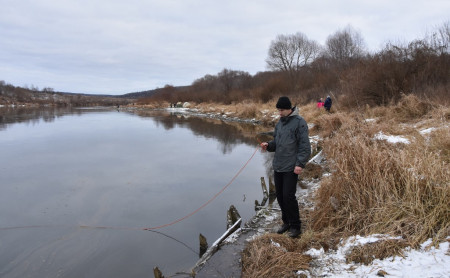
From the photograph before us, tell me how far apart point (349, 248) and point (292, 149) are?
1.27m

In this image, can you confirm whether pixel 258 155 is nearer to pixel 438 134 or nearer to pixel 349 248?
pixel 438 134

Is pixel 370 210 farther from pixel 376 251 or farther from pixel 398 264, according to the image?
pixel 398 264

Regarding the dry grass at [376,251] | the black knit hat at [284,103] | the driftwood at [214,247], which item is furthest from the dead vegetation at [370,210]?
the black knit hat at [284,103]

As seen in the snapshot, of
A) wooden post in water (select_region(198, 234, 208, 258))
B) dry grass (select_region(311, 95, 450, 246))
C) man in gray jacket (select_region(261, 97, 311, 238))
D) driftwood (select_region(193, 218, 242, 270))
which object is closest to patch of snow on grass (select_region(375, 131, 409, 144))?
dry grass (select_region(311, 95, 450, 246))

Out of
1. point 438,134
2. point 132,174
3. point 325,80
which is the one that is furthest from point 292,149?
point 325,80

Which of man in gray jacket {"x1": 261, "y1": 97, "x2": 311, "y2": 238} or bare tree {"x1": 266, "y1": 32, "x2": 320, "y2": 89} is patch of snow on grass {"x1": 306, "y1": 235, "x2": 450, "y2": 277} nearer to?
man in gray jacket {"x1": 261, "y1": 97, "x2": 311, "y2": 238}

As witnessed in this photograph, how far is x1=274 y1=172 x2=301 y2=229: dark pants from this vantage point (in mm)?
3533

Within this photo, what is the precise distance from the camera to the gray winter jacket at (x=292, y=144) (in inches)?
134

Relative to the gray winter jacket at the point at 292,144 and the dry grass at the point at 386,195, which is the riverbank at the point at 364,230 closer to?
the dry grass at the point at 386,195

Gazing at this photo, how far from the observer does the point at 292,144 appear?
348 centimetres

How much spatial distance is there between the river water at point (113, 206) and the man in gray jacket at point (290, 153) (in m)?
1.52

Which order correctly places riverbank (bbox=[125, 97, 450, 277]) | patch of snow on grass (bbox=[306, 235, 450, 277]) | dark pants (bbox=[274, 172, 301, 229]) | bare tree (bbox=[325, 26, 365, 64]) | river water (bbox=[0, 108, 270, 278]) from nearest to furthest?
patch of snow on grass (bbox=[306, 235, 450, 277]) → riverbank (bbox=[125, 97, 450, 277]) → dark pants (bbox=[274, 172, 301, 229]) → river water (bbox=[0, 108, 270, 278]) → bare tree (bbox=[325, 26, 365, 64])

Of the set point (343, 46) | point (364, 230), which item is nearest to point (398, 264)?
point (364, 230)

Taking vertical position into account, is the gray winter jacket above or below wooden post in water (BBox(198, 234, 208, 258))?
above
